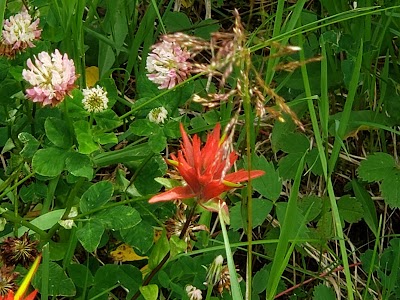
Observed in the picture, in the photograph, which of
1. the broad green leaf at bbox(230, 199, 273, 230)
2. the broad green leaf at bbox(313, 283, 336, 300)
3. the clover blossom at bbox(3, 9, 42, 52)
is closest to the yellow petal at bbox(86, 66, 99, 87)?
the clover blossom at bbox(3, 9, 42, 52)

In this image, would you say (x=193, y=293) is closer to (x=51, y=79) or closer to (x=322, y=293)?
(x=322, y=293)

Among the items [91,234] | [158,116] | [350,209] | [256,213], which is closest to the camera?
[91,234]

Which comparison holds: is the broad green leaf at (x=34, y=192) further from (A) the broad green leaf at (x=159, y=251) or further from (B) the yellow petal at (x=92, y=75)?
(B) the yellow petal at (x=92, y=75)

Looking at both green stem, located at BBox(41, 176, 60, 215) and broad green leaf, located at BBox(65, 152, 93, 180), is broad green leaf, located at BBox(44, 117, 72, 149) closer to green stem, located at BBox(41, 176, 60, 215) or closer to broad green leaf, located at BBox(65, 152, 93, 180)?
broad green leaf, located at BBox(65, 152, 93, 180)

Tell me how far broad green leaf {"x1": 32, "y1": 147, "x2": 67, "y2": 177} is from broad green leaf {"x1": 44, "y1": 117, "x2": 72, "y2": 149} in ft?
0.04

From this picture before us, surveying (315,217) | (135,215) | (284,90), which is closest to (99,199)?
(135,215)

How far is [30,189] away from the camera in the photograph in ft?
4.72

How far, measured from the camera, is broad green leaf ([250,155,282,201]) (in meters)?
1.51

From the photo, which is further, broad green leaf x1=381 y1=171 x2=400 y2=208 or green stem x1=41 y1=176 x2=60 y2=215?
broad green leaf x1=381 y1=171 x2=400 y2=208

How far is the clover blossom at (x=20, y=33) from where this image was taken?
1.39m

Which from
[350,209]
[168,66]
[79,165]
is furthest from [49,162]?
[350,209]

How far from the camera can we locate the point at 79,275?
53.9 inches

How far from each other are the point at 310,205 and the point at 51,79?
608 millimetres

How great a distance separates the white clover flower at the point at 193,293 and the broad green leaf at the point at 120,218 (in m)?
0.16
